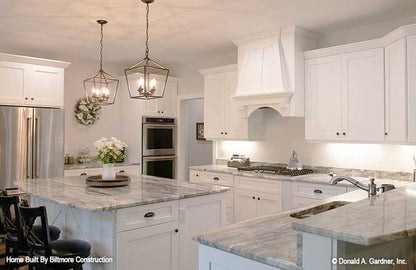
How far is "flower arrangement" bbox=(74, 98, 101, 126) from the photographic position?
5.65 metres

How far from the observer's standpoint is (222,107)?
5113mm

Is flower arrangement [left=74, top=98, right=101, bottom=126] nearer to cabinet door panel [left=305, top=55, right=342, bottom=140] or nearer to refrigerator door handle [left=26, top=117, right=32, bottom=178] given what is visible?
refrigerator door handle [left=26, top=117, right=32, bottom=178]

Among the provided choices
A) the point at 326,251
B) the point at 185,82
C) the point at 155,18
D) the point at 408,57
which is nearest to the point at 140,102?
the point at 185,82

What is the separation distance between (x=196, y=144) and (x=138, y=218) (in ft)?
17.4

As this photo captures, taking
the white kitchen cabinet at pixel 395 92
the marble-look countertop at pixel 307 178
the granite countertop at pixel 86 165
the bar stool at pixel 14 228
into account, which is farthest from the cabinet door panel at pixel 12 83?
the white kitchen cabinet at pixel 395 92

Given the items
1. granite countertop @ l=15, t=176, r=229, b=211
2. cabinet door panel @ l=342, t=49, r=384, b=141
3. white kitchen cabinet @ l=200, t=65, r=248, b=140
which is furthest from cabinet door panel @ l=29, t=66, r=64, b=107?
cabinet door panel @ l=342, t=49, r=384, b=141

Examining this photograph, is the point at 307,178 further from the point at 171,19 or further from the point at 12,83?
A: the point at 12,83

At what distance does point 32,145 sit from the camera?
15.1ft

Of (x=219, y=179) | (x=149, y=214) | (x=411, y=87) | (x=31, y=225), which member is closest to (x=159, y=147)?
(x=219, y=179)

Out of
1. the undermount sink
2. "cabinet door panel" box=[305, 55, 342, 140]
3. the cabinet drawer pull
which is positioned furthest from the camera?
"cabinet door panel" box=[305, 55, 342, 140]

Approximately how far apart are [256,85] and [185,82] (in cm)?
206

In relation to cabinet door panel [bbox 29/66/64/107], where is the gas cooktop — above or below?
below

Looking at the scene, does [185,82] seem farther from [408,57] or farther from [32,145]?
[408,57]

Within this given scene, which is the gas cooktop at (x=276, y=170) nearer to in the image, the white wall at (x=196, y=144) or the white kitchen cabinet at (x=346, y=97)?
the white kitchen cabinet at (x=346, y=97)
